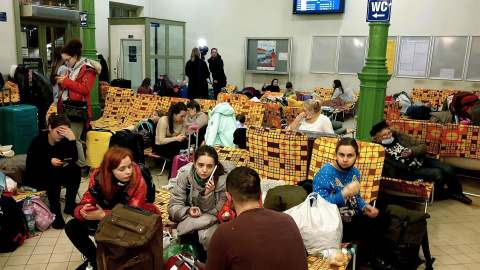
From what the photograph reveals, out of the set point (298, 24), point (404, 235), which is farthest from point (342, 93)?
point (404, 235)

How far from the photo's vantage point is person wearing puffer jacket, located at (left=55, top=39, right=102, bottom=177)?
19.0 feet

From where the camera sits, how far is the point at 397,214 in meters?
3.83

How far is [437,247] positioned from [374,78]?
2.01 m

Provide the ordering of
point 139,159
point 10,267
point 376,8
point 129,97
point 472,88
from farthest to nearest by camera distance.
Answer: point 472,88 → point 129,97 → point 139,159 → point 376,8 → point 10,267

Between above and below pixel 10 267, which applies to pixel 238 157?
above

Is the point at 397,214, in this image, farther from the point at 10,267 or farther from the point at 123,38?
the point at 123,38

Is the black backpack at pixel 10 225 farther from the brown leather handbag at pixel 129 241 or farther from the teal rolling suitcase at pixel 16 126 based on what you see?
the teal rolling suitcase at pixel 16 126

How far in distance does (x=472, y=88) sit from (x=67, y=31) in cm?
1125

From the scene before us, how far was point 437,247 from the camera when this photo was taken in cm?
441

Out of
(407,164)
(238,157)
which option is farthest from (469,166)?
(238,157)

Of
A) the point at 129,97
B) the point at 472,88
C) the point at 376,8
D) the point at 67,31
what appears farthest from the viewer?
the point at 67,31

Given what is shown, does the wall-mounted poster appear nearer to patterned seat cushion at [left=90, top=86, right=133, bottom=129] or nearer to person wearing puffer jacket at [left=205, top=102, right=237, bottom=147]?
patterned seat cushion at [left=90, top=86, right=133, bottom=129]

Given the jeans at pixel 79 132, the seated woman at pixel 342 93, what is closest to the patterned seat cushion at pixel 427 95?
the seated woman at pixel 342 93

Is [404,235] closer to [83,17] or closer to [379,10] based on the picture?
[379,10]
